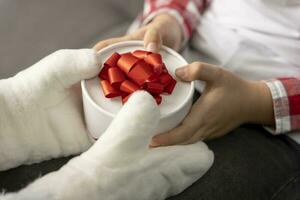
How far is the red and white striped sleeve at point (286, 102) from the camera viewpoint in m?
0.67

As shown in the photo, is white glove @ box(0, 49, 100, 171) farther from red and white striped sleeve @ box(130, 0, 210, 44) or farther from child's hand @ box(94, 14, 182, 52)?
red and white striped sleeve @ box(130, 0, 210, 44)

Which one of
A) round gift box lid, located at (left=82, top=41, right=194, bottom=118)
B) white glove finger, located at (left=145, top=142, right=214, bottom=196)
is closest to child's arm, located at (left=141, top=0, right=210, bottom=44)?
round gift box lid, located at (left=82, top=41, right=194, bottom=118)

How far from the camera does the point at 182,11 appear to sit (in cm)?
81

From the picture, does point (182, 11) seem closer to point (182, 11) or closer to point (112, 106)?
point (182, 11)

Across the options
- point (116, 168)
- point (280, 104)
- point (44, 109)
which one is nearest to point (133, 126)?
point (116, 168)

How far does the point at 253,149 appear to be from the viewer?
680 mm

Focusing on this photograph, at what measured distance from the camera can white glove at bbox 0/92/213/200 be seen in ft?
1.66

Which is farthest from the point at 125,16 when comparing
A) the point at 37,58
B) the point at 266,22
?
the point at 266,22

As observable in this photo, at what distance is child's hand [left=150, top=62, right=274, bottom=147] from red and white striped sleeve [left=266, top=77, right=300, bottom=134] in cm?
1

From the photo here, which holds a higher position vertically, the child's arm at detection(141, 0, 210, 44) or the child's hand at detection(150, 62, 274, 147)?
the child's arm at detection(141, 0, 210, 44)

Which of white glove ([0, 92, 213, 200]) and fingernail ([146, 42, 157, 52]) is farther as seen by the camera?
fingernail ([146, 42, 157, 52])

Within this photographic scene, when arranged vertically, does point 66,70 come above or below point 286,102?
above

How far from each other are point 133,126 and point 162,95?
9 centimetres

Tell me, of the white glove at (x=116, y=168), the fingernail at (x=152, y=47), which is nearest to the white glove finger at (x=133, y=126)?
the white glove at (x=116, y=168)
